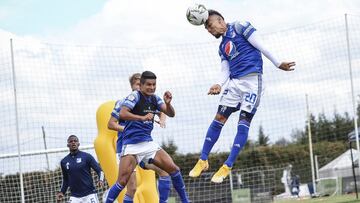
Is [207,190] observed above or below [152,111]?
below

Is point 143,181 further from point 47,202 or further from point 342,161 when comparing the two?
point 342,161

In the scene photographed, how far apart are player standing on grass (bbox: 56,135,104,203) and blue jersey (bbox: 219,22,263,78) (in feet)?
20.7

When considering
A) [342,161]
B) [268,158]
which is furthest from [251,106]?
[268,158]

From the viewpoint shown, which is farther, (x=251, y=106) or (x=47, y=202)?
(x=47, y=202)

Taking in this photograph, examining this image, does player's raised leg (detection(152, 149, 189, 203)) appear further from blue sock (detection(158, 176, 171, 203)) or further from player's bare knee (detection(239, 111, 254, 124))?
player's bare knee (detection(239, 111, 254, 124))

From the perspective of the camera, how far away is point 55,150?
20578 mm

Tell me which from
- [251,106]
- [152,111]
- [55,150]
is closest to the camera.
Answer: [251,106]

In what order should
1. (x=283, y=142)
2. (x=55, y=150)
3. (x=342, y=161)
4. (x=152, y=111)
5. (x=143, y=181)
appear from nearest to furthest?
(x=152, y=111), (x=143, y=181), (x=55, y=150), (x=342, y=161), (x=283, y=142)

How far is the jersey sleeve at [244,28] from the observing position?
35.5 feet

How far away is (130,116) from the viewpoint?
36.7 ft

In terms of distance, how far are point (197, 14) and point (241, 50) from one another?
32.7 inches

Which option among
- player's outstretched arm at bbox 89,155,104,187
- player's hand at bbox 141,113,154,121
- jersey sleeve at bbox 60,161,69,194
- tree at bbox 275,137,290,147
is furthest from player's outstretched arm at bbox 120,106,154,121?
tree at bbox 275,137,290,147

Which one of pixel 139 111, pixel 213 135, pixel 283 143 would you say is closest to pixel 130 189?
pixel 139 111

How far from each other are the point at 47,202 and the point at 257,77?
1275cm
